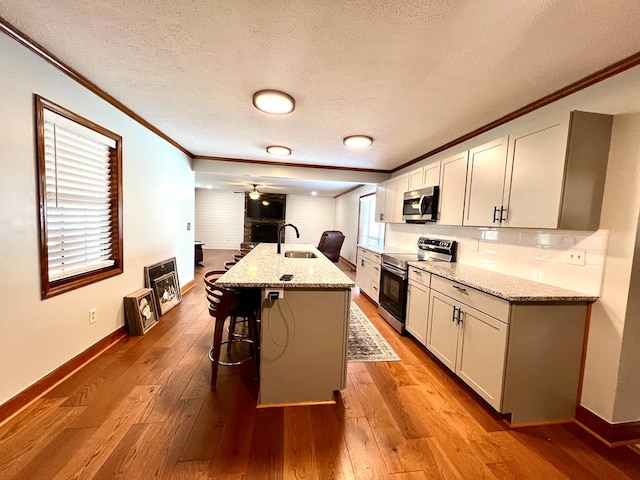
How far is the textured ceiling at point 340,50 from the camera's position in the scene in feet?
4.22

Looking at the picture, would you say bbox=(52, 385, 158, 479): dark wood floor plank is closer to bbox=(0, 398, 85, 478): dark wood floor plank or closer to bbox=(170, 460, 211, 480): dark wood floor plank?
bbox=(0, 398, 85, 478): dark wood floor plank

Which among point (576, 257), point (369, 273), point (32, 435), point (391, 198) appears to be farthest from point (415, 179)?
point (32, 435)

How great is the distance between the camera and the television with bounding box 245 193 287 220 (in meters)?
9.66

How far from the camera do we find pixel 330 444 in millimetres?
1550

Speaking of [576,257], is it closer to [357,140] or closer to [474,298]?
[474,298]

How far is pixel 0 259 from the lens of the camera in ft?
5.05

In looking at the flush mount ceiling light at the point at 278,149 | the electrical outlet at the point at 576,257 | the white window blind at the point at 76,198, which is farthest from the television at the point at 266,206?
the electrical outlet at the point at 576,257

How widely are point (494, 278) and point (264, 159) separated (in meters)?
3.72

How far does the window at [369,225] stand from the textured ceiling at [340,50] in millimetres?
3437

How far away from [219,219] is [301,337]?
342 inches

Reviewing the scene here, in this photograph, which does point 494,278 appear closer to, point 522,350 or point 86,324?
point 522,350

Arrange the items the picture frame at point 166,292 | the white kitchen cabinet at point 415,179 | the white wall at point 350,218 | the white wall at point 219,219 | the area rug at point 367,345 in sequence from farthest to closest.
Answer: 1. the white wall at point 219,219
2. the white wall at point 350,218
3. the white kitchen cabinet at point 415,179
4. the picture frame at point 166,292
5. the area rug at point 367,345

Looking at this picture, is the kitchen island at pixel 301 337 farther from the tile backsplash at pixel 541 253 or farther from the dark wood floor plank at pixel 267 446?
the tile backsplash at pixel 541 253

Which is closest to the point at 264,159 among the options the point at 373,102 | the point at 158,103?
the point at 158,103
